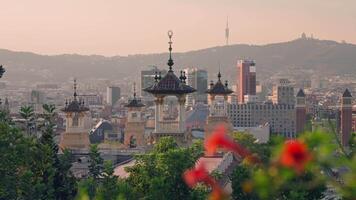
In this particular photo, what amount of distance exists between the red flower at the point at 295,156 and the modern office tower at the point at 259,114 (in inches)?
5613

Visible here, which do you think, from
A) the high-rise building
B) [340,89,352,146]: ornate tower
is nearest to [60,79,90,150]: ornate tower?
[340,89,352,146]: ornate tower

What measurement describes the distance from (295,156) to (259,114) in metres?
148

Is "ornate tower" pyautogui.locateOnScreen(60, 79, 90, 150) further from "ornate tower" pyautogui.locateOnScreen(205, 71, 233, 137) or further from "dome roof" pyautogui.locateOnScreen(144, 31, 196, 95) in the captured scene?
"dome roof" pyautogui.locateOnScreen(144, 31, 196, 95)

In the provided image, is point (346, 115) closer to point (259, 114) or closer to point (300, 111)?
point (300, 111)

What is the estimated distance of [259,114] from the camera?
152 meters

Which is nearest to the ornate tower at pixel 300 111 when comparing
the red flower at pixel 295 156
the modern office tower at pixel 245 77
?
the modern office tower at pixel 245 77

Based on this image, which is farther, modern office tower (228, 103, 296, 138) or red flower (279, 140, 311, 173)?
modern office tower (228, 103, 296, 138)

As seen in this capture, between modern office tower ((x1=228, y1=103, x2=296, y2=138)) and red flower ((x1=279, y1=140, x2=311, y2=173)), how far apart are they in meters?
143

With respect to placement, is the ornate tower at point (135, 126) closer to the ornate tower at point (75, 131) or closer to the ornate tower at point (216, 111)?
the ornate tower at point (216, 111)

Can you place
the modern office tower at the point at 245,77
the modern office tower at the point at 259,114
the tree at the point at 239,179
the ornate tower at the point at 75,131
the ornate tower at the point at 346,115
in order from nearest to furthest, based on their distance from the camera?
the tree at the point at 239,179 → the ornate tower at the point at 75,131 → the ornate tower at the point at 346,115 → the modern office tower at the point at 259,114 → the modern office tower at the point at 245,77

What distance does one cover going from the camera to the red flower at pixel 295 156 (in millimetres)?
4105

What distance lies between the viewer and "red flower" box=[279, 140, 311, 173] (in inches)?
162

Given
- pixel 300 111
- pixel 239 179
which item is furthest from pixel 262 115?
pixel 239 179

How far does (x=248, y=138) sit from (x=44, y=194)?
103 ft
